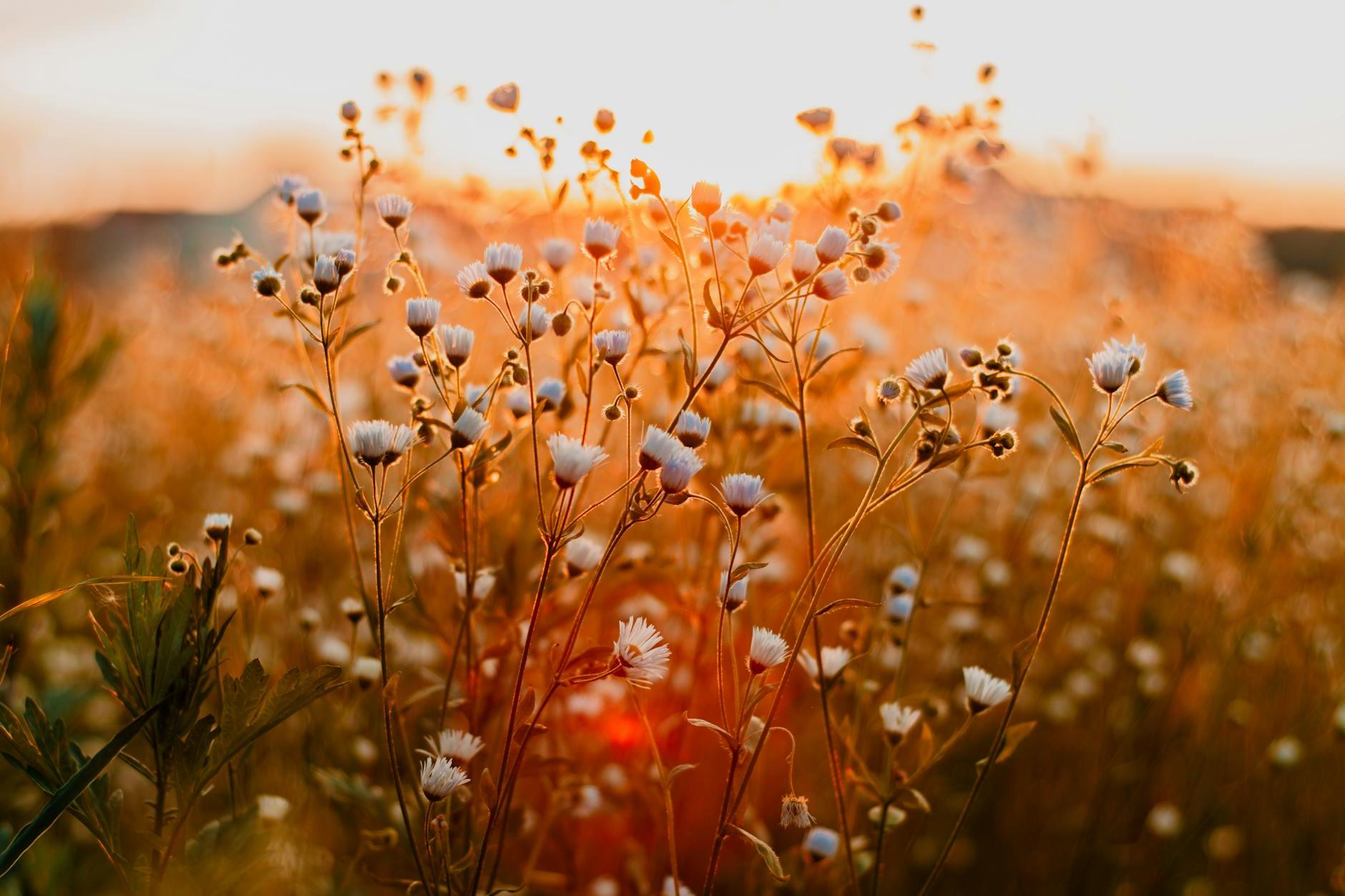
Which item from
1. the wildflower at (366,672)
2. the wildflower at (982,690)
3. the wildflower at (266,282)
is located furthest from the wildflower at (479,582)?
the wildflower at (982,690)

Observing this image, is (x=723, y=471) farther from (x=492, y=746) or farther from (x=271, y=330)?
(x=271, y=330)

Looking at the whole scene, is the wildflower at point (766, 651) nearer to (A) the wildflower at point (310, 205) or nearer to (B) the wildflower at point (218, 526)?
(B) the wildflower at point (218, 526)

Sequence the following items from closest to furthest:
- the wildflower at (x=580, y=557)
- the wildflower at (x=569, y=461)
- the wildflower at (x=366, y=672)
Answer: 1. the wildflower at (x=569, y=461)
2. the wildflower at (x=580, y=557)
3. the wildflower at (x=366, y=672)

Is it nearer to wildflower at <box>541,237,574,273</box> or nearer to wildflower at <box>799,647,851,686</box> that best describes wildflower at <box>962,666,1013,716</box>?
wildflower at <box>799,647,851,686</box>

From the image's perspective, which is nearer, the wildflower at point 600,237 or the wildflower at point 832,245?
the wildflower at point 832,245

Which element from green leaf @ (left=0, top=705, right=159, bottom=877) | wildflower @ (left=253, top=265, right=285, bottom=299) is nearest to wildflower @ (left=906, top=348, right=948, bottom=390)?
wildflower @ (left=253, top=265, right=285, bottom=299)

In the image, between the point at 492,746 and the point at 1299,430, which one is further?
the point at 1299,430

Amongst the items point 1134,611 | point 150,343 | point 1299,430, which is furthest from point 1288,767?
point 150,343
